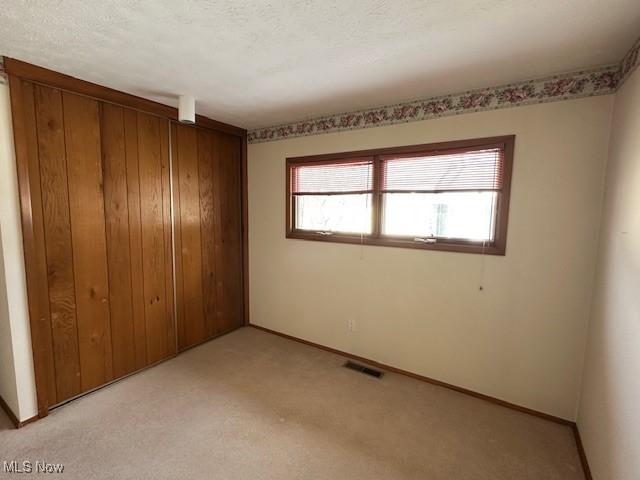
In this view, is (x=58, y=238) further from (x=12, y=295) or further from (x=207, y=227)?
(x=207, y=227)

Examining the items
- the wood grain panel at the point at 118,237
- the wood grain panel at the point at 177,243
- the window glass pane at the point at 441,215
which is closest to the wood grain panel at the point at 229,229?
the wood grain panel at the point at 177,243

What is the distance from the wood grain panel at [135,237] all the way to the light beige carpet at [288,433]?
11.0 inches

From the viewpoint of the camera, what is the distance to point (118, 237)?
241 centimetres

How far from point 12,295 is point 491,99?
3.42 meters

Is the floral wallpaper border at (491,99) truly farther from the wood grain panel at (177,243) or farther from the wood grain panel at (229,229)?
the wood grain panel at (177,243)

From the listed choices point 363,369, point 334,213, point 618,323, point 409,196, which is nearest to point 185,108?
point 334,213

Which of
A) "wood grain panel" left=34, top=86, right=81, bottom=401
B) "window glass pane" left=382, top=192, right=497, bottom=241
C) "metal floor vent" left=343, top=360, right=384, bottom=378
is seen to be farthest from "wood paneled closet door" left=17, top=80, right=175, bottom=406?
"window glass pane" left=382, top=192, right=497, bottom=241

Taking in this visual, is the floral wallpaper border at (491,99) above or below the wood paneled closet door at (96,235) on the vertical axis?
above

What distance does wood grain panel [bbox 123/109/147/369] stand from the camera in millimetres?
2430

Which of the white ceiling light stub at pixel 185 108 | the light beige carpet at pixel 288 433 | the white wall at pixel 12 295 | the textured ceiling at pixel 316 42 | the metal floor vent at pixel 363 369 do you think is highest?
the textured ceiling at pixel 316 42

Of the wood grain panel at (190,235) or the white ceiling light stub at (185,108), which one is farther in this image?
the wood grain panel at (190,235)

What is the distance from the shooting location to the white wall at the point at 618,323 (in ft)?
4.20

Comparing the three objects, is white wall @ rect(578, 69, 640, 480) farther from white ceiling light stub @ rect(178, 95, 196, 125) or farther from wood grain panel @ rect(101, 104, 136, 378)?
wood grain panel @ rect(101, 104, 136, 378)

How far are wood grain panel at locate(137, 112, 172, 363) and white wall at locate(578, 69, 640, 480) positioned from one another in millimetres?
3131
